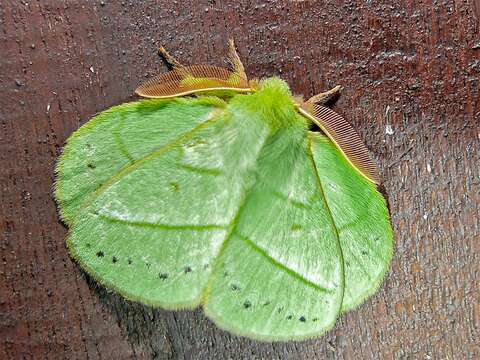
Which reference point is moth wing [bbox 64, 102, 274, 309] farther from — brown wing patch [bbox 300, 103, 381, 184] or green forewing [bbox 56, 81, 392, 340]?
brown wing patch [bbox 300, 103, 381, 184]

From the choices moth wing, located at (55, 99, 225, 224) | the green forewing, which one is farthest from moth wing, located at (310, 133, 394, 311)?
moth wing, located at (55, 99, 225, 224)

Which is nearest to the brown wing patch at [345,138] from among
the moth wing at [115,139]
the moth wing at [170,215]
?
the moth wing at [170,215]

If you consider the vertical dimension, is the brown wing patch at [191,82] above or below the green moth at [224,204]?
above

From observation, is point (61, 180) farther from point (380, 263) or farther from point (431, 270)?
point (431, 270)

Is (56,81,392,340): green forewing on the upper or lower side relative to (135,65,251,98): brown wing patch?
lower

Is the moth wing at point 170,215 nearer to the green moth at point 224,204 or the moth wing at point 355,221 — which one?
the green moth at point 224,204

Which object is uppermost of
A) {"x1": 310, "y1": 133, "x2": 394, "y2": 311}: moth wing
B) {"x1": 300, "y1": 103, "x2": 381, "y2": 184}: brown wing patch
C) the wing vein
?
{"x1": 300, "y1": 103, "x2": 381, "y2": 184}: brown wing patch

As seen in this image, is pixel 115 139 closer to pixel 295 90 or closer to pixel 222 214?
pixel 222 214

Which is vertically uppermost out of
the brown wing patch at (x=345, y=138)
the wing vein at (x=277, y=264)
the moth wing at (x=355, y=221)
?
the brown wing patch at (x=345, y=138)
